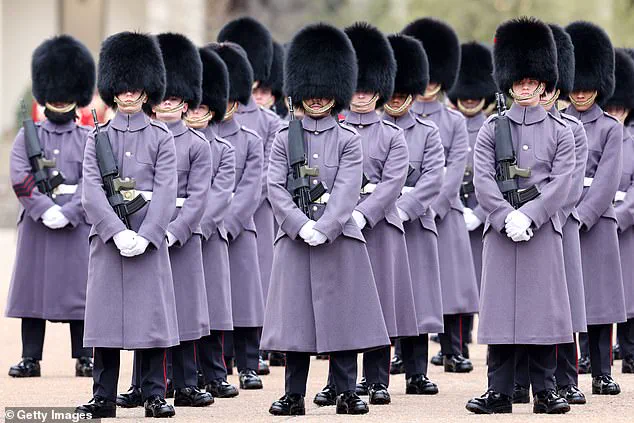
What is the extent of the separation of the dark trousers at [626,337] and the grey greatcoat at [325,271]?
2.24 metres

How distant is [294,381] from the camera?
8.50 metres

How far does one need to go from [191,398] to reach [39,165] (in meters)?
2.22

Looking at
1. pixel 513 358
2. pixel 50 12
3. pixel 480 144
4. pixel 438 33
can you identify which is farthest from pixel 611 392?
pixel 50 12

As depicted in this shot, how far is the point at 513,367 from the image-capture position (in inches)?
337

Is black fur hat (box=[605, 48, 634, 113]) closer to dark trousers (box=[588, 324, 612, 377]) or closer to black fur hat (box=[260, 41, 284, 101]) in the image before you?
dark trousers (box=[588, 324, 612, 377])

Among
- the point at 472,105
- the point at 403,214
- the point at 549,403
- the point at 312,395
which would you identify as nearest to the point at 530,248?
the point at 549,403

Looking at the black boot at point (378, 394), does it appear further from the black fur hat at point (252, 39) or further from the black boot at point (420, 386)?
the black fur hat at point (252, 39)

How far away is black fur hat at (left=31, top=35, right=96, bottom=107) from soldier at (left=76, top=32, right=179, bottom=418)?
241cm

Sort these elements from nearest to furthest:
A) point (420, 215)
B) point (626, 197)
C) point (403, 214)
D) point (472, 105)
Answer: point (403, 214) < point (420, 215) < point (626, 197) < point (472, 105)

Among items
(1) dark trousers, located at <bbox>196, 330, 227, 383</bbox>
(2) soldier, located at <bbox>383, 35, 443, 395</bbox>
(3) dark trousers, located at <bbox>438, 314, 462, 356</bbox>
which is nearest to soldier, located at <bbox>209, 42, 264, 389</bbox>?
(1) dark trousers, located at <bbox>196, 330, 227, 383</bbox>

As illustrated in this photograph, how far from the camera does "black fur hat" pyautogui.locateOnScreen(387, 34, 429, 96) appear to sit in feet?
34.2

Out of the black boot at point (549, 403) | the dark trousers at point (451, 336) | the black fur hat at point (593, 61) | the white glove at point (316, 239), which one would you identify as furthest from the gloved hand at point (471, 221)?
→ the white glove at point (316, 239)

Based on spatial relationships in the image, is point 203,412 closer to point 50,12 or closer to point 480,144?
point 480,144

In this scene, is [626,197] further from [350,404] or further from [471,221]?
[350,404]
